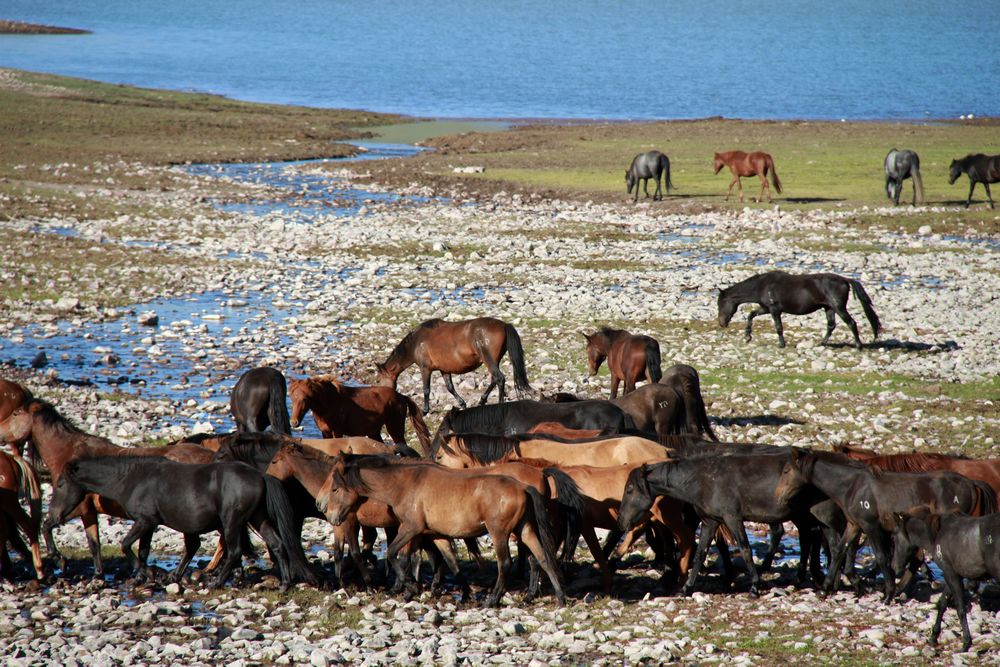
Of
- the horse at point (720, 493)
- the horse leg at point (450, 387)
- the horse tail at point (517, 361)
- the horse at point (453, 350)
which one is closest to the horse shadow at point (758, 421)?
the horse tail at point (517, 361)

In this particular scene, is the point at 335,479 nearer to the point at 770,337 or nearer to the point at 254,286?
the point at 770,337

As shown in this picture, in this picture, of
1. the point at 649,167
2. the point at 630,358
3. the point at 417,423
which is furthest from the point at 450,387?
the point at 649,167

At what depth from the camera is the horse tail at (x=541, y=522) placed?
8.18 meters

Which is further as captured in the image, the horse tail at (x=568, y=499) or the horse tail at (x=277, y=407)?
the horse tail at (x=277, y=407)

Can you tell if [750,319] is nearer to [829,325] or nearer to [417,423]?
[829,325]

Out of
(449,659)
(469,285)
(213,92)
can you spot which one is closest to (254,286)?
(469,285)

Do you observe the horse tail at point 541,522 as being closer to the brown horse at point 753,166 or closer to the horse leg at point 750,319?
the horse leg at point 750,319

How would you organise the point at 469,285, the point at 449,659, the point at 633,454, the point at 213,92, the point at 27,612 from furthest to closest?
the point at 213,92 < the point at 469,285 < the point at 633,454 < the point at 27,612 < the point at 449,659

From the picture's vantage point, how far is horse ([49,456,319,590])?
8.41m

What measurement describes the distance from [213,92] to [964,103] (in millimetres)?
48132

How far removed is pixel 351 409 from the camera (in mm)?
11820

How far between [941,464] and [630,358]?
4.88 metres

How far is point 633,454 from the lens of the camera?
955 cm

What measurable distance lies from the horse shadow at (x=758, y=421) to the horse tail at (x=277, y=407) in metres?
4.94
